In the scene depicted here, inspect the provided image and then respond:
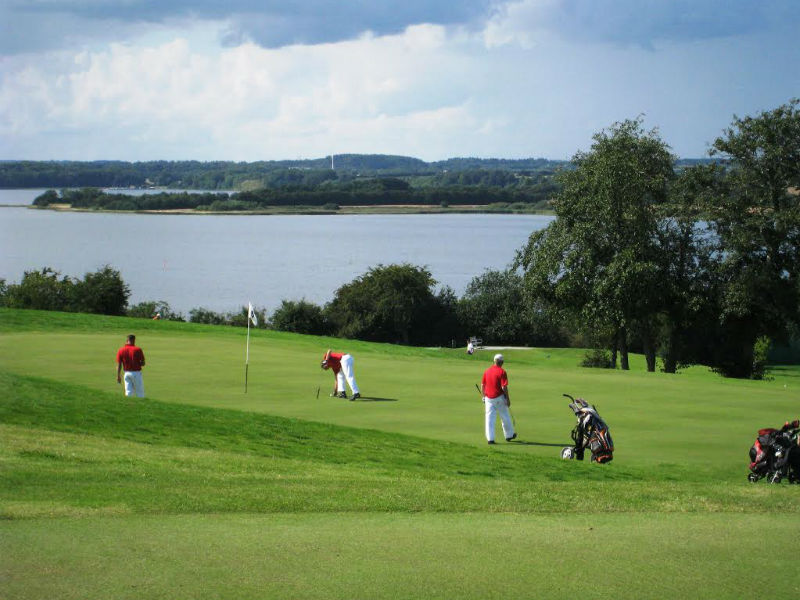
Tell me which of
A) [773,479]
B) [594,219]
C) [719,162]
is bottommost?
[773,479]

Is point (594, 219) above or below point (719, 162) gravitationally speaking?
below

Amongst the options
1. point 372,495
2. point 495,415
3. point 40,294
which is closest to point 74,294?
point 40,294

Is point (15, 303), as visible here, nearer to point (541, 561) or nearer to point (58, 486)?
point (58, 486)

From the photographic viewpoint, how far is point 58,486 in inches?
445

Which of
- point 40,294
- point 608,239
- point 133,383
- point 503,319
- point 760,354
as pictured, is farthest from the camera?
point 503,319

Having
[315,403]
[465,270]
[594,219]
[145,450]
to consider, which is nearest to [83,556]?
[145,450]

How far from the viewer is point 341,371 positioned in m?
23.6

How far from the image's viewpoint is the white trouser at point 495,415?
1852 cm

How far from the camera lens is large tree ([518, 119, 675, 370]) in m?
50.4

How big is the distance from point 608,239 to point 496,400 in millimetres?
35801

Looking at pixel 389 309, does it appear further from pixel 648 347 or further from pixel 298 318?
pixel 648 347

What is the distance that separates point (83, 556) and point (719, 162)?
161 ft

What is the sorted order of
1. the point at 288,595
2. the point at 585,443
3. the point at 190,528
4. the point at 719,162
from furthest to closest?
the point at 719,162 → the point at 585,443 → the point at 190,528 → the point at 288,595

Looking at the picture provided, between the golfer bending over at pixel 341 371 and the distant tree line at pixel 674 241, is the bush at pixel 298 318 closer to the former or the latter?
the distant tree line at pixel 674 241
